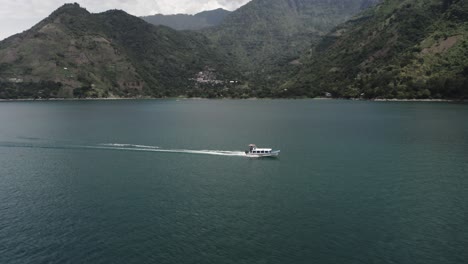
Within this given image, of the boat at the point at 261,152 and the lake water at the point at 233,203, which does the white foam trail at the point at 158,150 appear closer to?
the lake water at the point at 233,203

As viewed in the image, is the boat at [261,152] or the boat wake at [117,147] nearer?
the boat at [261,152]

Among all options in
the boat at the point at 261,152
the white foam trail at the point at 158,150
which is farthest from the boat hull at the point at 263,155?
the white foam trail at the point at 158,150

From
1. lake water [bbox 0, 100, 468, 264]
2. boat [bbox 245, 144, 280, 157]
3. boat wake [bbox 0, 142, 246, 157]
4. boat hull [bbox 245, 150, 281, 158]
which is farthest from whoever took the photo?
boat wake [bbox 0, 142, 246, 157]

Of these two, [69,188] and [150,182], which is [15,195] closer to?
[69,188]

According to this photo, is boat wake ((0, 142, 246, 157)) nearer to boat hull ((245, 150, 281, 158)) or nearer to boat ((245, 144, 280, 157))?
boat hull ((245, 150, 281, 158))

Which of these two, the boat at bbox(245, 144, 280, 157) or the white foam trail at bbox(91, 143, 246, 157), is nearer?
the boat at bbox(245, 144, 280, 157)

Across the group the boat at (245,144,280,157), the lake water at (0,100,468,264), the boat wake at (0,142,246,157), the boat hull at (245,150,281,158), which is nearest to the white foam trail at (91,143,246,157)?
the boat wake at (0,142,246,157)

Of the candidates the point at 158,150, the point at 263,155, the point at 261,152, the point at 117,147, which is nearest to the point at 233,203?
the point at 263,155

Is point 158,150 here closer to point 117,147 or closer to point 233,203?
point 117,147

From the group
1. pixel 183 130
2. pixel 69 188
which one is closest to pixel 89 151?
pixel 69 188
